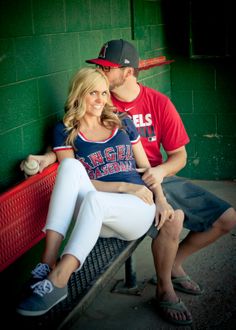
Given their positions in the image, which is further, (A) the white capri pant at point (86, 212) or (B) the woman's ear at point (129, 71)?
(B) the woman's ear at point (129, 71)

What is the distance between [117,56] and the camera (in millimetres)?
3701

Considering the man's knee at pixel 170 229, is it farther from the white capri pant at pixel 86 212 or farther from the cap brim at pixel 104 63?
the cap brim at pixel 104 63

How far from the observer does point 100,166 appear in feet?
11.0

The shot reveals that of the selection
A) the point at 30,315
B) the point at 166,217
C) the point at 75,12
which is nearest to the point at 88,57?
the point at 75,12

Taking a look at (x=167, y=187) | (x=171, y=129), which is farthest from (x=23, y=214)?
(x=171, y=129)

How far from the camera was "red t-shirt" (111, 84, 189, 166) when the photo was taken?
3.83 m

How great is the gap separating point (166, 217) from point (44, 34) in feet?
4.56

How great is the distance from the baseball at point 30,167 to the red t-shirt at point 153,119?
843mm

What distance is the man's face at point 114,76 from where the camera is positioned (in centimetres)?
372

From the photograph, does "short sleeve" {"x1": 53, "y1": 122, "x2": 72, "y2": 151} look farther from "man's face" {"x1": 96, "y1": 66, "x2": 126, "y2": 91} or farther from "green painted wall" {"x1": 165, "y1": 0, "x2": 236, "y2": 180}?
"green painted wall" {"x1": 165, "y1": 0, "x2": 236, "y2": 180}

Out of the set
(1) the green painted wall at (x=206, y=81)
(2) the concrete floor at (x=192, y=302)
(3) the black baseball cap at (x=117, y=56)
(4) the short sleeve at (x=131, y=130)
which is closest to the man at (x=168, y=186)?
(3) the black baseball cap at (x=117, y=56)

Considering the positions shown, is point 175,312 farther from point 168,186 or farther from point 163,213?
point 168,186

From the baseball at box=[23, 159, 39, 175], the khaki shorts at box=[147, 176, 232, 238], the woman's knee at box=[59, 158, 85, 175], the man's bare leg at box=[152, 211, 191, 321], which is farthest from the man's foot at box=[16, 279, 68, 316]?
the khaki shorts at box=[147, 176, 232, 238]

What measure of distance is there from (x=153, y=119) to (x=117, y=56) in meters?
0.49
